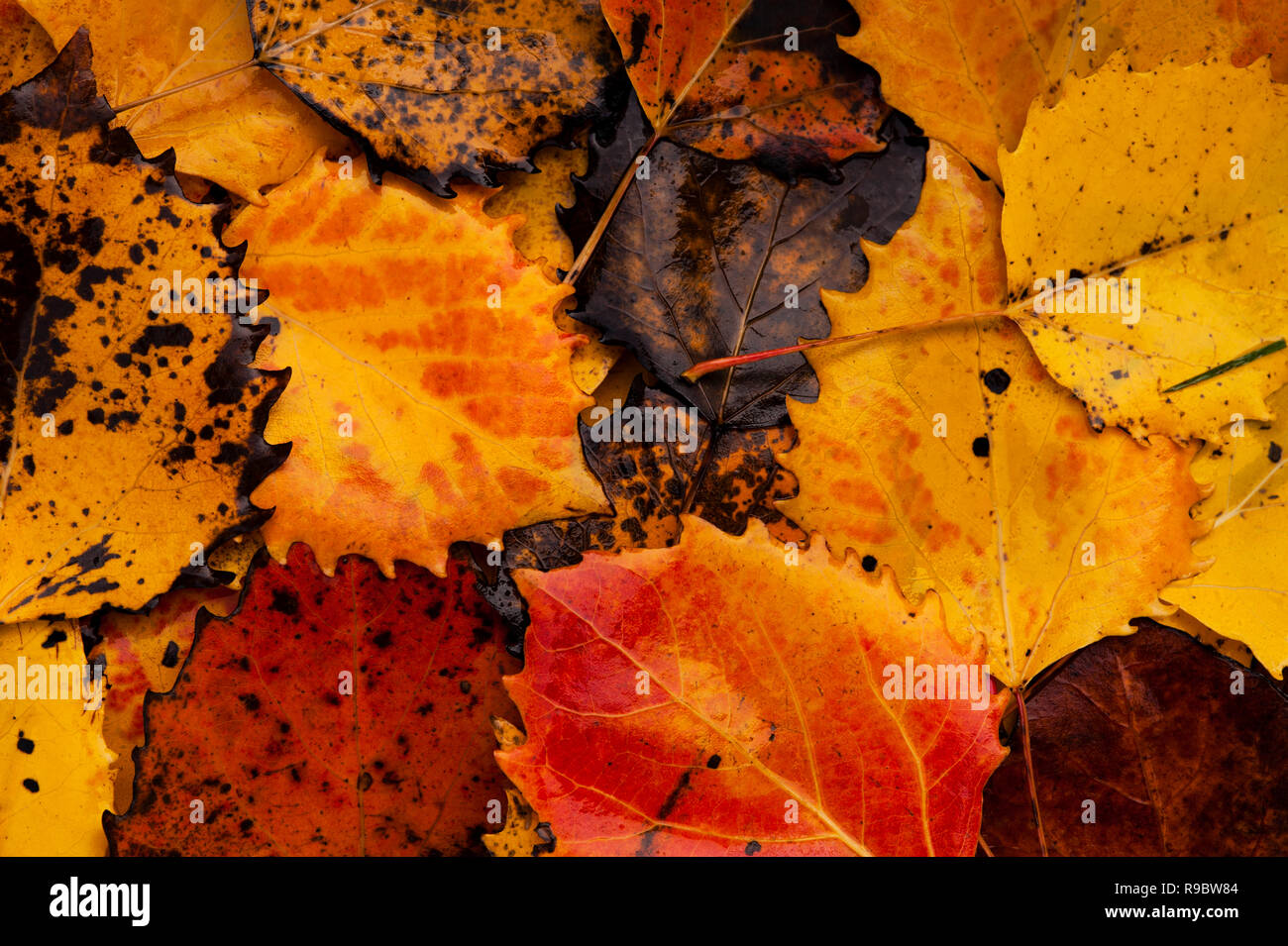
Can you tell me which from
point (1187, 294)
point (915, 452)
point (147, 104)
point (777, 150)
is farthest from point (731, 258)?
point (147, 104)

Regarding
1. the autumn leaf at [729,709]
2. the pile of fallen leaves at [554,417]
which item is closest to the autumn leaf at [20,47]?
the pile of fallen leaves at [554,417]

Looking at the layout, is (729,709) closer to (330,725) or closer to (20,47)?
(330,725)

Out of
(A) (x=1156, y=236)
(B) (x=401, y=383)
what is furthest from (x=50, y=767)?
(A) (x=1156, y=236)

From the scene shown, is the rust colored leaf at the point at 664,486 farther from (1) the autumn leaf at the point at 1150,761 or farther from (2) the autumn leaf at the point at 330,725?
(1) the autumn leaf at the point at 1150,761

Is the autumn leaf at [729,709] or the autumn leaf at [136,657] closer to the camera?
the autumn leaf at [729,709]

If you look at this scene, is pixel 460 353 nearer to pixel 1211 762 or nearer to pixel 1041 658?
pixel 1041 658

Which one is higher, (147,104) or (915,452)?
(147,104)

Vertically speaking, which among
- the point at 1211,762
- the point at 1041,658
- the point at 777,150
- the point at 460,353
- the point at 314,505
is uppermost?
the point at 777,150
